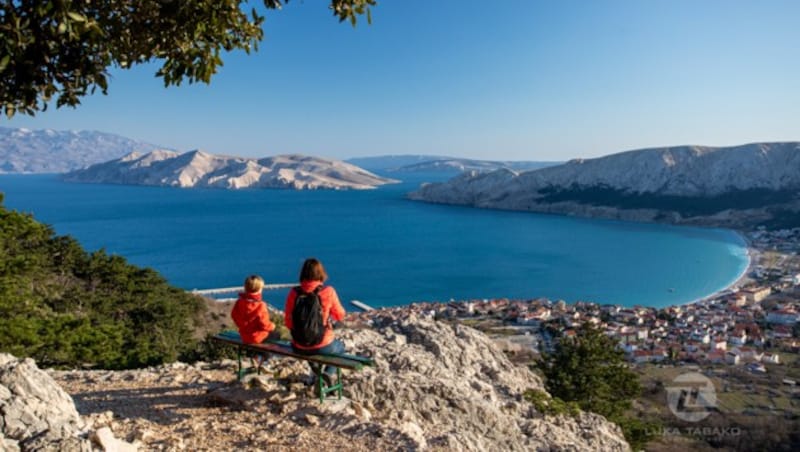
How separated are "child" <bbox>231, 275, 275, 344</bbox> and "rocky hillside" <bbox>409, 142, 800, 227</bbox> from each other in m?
108

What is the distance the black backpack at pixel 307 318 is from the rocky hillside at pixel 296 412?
743 millimetres

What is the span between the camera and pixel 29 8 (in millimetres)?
2709

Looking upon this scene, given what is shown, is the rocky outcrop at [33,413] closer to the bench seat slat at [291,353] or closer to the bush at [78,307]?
the bench seat slat at [291,353]

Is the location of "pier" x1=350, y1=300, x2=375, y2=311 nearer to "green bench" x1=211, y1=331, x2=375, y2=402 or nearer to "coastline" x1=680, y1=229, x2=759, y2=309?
"coastline" x1=680, y1=229, x2=759, y2=309

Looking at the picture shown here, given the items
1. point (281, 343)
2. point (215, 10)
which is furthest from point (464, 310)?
point (215, 10)

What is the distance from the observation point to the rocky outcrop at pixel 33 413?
3158 mm

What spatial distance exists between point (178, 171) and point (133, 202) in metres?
77.1

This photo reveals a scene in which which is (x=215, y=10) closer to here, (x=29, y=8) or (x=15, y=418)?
(x=29, y=8)

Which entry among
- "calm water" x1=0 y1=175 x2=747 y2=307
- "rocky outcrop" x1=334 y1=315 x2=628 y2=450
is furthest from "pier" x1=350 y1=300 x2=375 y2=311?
"rocky outcrop" x1=334 y1=315 x2=628 y2=450

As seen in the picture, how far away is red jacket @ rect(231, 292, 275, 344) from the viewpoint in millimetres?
5438

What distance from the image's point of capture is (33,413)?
3590 millimetres

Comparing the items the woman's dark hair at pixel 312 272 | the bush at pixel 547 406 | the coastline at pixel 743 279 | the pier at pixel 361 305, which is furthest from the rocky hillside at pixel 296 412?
the coastline at pixel 743 279

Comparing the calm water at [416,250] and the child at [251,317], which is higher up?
the child at [251,317]

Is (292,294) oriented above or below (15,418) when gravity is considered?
above
